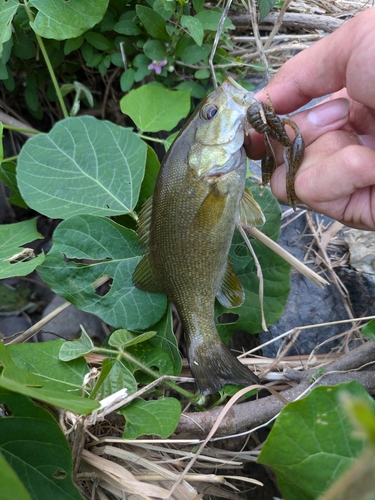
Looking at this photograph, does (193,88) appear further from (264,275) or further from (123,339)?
(123,339)

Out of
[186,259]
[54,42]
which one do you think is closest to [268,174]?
[186,259]

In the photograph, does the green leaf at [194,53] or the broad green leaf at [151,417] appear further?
the green leaf at [194,53]

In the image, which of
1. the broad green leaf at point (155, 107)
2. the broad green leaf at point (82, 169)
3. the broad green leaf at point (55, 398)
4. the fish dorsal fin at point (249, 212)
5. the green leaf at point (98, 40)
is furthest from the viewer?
the green leaf at point (98, 40)

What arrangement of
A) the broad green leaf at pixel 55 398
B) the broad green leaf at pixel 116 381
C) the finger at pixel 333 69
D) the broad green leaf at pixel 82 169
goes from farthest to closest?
the broad green leaf at pixel 82 169 → the broad green leaf at pixel 116 381 → the finger at pixel 333 69 → the broad green leaf at pixel 55 398

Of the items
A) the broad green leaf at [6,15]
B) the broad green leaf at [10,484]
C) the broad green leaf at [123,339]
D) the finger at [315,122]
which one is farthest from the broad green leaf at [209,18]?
the broad green leaf at [10,484]

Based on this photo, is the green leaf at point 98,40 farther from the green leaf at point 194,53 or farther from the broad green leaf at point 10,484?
the broad green leaf at point 10,484

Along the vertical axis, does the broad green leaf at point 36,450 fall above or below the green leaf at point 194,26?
below
